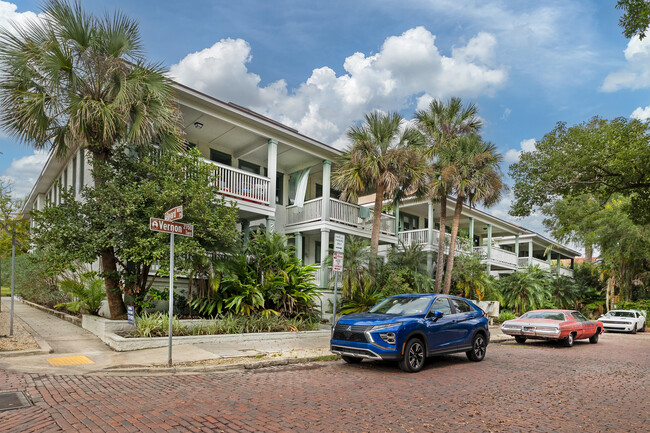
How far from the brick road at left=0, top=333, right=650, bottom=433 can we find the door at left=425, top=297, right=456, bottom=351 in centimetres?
53

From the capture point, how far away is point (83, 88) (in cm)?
1198

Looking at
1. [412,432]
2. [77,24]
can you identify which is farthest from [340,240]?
[77,24]

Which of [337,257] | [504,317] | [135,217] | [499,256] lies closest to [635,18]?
[337,257]

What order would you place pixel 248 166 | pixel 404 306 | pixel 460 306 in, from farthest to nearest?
pixel 248 166 → pixel 460 306 → pixel 404 306

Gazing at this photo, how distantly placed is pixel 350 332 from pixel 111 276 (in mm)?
6943

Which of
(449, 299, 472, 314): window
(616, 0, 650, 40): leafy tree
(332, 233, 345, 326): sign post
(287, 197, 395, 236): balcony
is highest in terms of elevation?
(616, 0, 650, 40): leafy tree

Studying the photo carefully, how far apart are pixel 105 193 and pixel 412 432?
9784 millimetres

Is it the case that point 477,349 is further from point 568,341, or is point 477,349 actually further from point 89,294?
point 89,294

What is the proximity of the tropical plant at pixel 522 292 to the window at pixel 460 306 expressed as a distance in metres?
18.4

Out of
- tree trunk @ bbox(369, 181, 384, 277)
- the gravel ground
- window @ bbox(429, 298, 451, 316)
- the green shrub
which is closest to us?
the gravel ground

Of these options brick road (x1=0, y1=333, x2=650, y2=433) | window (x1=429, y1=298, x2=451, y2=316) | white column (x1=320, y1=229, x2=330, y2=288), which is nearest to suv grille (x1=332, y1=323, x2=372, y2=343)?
brick road (x1=0, y1=333, x2=650, y2=433)

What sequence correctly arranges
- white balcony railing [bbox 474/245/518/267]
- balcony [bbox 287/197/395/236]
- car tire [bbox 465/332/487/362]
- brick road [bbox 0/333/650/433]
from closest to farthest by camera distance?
brick road [bbox 0/333/650/433]
car tire [bbox 465/332/487/362]
balcony [bbox 287/197/395/236]
white balcony railing [bbox 474/245/518/267]

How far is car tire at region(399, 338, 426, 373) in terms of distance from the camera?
9.09 metres

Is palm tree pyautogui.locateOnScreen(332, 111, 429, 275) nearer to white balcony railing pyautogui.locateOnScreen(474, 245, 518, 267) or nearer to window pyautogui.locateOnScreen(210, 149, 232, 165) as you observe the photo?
window pyautogui.locateOnScreen(210, 149, 232, 165)
